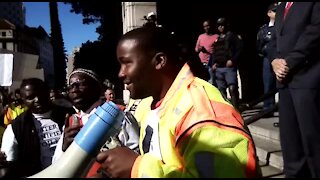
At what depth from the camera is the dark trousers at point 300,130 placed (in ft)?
8.01

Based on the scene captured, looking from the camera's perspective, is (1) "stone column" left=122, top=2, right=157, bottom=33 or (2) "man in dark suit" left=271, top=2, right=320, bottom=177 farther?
(1) "stone column" left=122, top=2, right=157, bottom=33

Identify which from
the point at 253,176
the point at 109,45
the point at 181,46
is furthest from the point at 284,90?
the point at 109,45

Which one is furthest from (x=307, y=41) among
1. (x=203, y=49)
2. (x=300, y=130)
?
(x=203, y=49)

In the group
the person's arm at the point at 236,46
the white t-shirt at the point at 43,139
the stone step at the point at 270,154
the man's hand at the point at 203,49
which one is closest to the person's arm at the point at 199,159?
the white t-shirt at the point at 43,139

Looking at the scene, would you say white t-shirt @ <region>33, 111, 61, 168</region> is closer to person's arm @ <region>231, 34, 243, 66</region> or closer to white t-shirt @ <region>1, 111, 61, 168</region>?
white t-shirt @ <region>1, 111, 61, 168</region>

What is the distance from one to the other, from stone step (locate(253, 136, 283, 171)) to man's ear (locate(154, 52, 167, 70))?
8.78 ft

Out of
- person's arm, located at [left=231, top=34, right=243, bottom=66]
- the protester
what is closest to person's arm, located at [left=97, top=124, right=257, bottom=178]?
the protester

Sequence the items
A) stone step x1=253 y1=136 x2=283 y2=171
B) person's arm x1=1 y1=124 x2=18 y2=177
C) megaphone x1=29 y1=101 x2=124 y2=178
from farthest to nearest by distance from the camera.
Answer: stone step x1=253 y1=136 x2=283 y2=171 → person's arm x1=1 y1=124 x2=18 y2=177 → megaphone x1=29 y1=101 x2=124 y2=178

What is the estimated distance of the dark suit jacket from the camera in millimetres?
2428

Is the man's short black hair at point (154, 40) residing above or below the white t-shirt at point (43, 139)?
above

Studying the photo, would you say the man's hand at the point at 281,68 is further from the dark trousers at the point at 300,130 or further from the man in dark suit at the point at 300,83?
the dark trousers at the point at 300,130

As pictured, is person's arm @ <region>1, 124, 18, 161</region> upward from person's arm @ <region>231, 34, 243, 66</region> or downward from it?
downward

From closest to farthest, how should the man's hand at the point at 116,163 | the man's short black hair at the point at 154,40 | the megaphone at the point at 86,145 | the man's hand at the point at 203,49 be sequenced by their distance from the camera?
1. the megaphone at the point at 86,145
2. the man's hand at the point at 116,163
3. the man's short black hair at the point at 154,40
4. the man's hand at the point at 203,49

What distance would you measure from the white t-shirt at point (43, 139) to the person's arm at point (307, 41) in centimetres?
186
